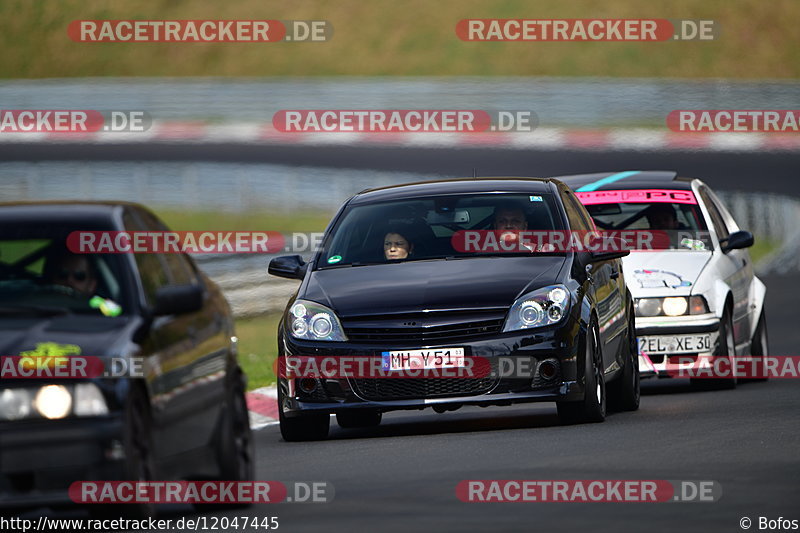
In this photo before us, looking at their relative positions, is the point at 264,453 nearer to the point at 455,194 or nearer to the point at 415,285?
the point at 415,285

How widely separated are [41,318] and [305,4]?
57.2m

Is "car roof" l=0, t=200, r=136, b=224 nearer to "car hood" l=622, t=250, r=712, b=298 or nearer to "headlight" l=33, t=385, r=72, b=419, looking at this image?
"headlight" l=33, t=385, r=72, b=419

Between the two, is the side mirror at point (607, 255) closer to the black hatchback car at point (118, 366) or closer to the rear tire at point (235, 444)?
the black hatchback car at point (118, 366)

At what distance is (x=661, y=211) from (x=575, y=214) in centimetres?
242

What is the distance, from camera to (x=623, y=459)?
1013cm

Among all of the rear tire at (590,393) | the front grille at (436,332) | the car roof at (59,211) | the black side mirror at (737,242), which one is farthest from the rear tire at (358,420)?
the car roof at (59,211)

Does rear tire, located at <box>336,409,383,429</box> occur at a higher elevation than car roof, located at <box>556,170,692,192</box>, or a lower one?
lower

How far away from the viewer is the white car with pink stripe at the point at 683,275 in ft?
48.6


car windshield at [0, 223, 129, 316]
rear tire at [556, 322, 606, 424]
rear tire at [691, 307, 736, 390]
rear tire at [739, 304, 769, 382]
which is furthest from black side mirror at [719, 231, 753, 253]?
car windshield at [0, 223, 129, 316]

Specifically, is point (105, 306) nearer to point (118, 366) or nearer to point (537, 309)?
point (118, 366)

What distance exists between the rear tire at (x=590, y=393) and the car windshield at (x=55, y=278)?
4.23 metres

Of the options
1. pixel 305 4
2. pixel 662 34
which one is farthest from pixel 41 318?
pixel 305 4

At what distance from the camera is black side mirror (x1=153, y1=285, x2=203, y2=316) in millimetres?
8234

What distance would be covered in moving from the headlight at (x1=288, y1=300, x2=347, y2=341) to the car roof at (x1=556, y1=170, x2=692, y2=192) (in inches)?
166
